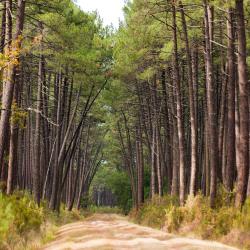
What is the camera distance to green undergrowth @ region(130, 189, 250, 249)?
34.4 ft

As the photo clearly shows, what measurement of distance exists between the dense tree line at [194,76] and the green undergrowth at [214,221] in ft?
1.39

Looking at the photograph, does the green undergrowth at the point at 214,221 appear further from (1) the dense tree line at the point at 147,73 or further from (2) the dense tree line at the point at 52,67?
(2) the dense tree line at the point at 52,67

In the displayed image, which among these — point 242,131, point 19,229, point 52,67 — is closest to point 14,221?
point 19,229

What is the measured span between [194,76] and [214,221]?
869cm

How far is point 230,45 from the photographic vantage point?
14289 millimetres

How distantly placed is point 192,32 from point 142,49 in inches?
114

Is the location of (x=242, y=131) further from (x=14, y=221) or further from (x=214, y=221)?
(x=14, y=221)

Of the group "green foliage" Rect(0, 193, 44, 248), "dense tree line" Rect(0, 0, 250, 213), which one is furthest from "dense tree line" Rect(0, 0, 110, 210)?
"green foliage" Rect(0, 193, 44, 248)

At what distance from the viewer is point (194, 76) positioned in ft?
64.4

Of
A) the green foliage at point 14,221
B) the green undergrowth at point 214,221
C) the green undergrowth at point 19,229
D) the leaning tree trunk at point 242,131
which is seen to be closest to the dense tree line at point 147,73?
the leaning tree trunk at point 242,131

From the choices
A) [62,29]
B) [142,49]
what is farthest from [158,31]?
[62,29]

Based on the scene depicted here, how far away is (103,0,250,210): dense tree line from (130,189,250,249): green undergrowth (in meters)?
0.42

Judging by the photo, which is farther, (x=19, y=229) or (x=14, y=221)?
(x=19, y=229)

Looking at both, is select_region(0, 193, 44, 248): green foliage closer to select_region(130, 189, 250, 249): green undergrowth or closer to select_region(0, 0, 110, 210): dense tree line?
select_region(0, 0, 110, 210): dense tree line
